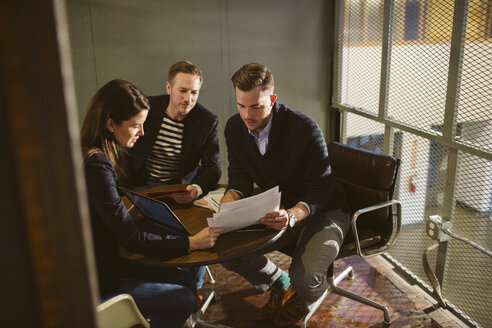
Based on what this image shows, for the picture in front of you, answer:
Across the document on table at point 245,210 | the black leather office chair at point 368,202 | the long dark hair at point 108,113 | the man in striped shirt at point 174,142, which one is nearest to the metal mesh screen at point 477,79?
the black leather office chair at point 368,202

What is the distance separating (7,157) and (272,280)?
8.20 feet

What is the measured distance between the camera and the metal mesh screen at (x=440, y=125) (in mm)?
2453

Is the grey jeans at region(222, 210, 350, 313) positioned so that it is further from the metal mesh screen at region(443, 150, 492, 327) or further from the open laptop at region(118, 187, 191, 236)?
the metal mesh screen at region(443, 150, 492, 327)

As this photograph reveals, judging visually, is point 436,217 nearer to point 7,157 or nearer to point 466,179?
point 466,179

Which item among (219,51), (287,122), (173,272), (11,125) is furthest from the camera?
(219,51)

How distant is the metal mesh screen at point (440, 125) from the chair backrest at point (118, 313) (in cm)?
206

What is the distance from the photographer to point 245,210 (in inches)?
75.0

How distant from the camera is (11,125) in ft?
0.90

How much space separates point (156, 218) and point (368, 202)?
4.38 feet

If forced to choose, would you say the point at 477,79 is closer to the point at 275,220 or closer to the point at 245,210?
the point at 275,220

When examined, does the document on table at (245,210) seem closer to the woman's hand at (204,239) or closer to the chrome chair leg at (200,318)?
the woman's hand at (204,239)

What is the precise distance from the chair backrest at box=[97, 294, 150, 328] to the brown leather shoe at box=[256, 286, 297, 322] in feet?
3.86

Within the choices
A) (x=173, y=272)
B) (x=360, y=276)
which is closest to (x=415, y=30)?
(x=360, y=276)

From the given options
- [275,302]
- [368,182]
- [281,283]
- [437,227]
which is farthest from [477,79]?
[275,302]
